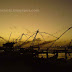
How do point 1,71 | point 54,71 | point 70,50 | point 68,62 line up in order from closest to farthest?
point 1,71 < point 54,71 < point 68,62 < point 70,50

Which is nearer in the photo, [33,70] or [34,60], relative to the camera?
[33,70]

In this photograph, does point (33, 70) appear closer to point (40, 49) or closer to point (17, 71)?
point (17, 71)

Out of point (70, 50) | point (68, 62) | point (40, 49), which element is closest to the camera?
point (68, 62)

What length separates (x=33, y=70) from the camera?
12.6m

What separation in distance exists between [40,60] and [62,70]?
5.78 metres

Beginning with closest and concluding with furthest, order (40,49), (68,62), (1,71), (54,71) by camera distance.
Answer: (1,71) < (54,71) < (68,62) < (40,49)

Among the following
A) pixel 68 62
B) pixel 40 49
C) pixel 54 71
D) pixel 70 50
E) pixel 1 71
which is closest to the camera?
pixel 1 71

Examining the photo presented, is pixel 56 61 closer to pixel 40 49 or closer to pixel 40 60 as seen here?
pixel 40 60

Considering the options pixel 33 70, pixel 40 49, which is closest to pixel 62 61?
pixel 33 70

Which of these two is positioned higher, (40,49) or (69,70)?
(40,49)

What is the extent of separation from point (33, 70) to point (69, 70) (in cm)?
502

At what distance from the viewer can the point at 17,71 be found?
11789 mm

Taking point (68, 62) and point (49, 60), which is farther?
point (49, 60)

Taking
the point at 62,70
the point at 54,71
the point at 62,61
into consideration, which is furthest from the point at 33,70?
the point at 62,61
